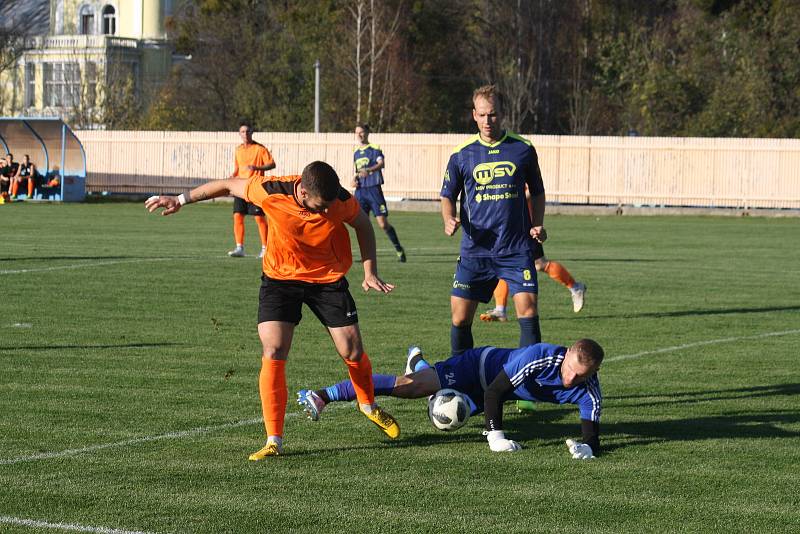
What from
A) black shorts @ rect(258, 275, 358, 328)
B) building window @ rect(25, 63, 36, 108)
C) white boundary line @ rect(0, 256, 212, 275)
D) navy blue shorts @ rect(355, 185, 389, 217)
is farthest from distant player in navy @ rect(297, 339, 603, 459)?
building window @ rect(25, 63, 36, 108)

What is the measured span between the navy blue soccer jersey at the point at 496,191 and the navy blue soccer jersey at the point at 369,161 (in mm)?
11746

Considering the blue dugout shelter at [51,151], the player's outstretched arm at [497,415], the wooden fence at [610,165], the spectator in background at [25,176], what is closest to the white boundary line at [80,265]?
the player's outstretched arm at [497,415]

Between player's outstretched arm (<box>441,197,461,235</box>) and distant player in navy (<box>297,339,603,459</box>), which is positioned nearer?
distant player in navy (<box>297,339,603,459</box>)

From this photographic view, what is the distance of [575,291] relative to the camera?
45.9 ft

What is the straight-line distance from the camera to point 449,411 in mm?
7766

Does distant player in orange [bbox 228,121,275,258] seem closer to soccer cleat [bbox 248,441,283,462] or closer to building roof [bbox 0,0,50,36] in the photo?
soccer cleat [bbox 248,441,283,462]

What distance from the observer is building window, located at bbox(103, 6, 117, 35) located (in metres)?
78.8

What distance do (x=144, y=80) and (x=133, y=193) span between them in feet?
84.1

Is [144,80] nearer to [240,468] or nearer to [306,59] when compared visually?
[306,59]

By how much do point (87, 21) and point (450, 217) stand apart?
246ft

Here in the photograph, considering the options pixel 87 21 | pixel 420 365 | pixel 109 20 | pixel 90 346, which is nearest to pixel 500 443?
pixel 420 365

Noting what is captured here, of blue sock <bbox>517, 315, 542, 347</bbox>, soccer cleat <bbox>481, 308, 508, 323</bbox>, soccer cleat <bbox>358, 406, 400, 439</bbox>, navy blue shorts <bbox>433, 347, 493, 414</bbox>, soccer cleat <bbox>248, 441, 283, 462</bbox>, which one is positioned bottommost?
soccer cleat <bbox>481, 308, 508, 323</bbox>

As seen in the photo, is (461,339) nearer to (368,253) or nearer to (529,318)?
(529,318)

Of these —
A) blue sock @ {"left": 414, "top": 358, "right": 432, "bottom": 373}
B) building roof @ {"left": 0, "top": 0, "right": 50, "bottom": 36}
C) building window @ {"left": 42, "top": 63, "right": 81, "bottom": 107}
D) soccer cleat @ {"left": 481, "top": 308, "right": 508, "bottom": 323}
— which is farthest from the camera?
building roof @ {"left": 0, "top": 0, "right": 50, "bottom": 36}
